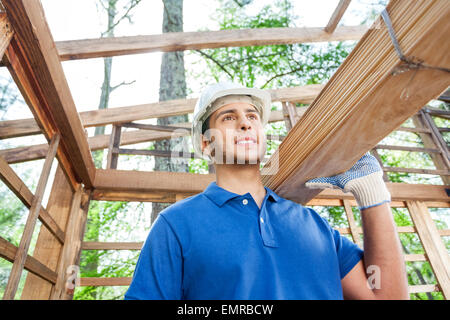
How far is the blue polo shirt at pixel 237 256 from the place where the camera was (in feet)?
3.40

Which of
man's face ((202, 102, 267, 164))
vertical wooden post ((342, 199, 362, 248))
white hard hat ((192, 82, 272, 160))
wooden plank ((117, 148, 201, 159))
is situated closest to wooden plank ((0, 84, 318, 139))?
wooden plank ((117, 148, 201, 159))

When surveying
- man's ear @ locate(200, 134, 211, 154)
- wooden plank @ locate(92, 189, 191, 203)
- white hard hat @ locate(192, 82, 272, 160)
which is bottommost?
man's ear @ locate(200, 134, 211, 154)

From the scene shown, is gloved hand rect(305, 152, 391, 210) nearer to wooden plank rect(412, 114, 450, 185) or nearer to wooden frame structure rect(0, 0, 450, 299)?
wooden frame structure rect(0, 0, 450, 299)

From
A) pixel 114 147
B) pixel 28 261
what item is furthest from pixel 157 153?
pixel 28 261

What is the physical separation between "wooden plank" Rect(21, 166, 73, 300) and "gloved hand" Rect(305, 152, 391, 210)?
77.3 inches

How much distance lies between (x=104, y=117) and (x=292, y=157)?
2958 millimetres

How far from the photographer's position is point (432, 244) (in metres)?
3.56

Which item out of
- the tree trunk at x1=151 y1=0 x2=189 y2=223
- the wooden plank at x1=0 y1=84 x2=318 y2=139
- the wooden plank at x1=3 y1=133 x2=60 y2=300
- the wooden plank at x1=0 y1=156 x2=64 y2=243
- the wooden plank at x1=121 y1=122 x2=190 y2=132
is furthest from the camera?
the tree trunk at x1=151 y1=0 x2=189 y2=223

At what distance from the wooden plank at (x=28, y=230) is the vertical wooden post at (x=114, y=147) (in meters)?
1.65

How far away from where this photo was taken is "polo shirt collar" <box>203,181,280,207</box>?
1.28 meters

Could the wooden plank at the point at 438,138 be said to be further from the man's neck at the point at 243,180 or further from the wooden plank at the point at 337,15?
the man's neck at the point at 243,180

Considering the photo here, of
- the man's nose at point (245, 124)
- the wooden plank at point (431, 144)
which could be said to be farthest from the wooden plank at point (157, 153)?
the wooden plank at point (431, 144)

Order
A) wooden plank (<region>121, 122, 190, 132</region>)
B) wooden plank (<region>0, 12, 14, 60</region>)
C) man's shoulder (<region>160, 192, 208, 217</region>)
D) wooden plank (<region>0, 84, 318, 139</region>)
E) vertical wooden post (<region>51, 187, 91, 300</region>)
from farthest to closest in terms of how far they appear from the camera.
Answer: wooden plank (<region>121, 122, 190, 132</region>) → wooden plank (<region>0, 84, 318, 139</region>) → vertical wooden post (<region>51, 187, 91, 300</region>) → man's shoulder (<region>160, 192, 208, 217</region>) → wooden plank (<region>0, 12, 14, 60</region>)

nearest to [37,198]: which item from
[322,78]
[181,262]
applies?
[181,262]
